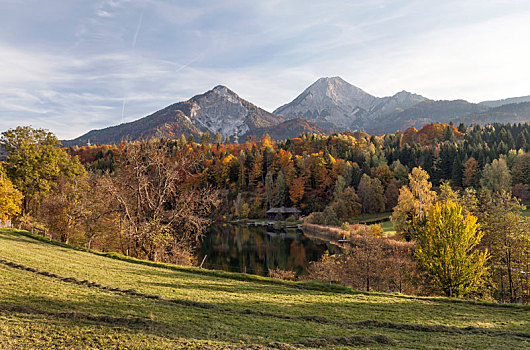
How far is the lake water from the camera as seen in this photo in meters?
40.8

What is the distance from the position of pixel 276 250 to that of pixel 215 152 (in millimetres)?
90599

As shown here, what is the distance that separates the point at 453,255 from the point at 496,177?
6367 cm

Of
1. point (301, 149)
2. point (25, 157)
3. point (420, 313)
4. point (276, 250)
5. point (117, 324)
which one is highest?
point (301, 149)

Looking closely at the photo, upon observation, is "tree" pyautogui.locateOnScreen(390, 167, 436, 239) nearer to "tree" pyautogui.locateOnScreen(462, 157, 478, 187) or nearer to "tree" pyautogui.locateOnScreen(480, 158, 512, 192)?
"tree" pyautogui.locateOnScreen(480, 158, 512, 192)

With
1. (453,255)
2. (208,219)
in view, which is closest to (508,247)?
(453,255)

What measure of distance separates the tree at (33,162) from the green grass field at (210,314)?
24184mm

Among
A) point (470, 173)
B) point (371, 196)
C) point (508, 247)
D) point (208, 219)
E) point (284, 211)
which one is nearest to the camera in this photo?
point (508, 247)

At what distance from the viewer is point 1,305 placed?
30.3ft

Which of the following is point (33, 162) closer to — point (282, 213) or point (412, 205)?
point (412, 205)

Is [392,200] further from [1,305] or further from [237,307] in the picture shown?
[1,305]

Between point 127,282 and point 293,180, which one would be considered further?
point 293,180

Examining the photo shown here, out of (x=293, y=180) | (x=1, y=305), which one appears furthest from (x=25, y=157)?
(x=293, y=180)

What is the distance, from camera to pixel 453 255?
2400 centimetres

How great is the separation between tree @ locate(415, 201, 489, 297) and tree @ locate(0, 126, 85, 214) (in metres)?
40.4
